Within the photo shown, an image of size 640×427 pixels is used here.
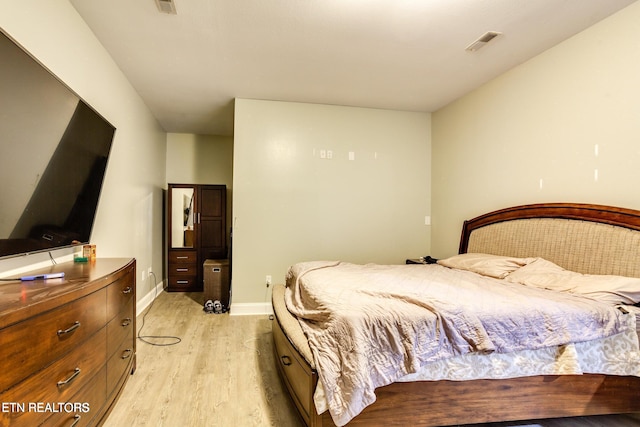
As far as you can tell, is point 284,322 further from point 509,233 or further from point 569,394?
point 509,233

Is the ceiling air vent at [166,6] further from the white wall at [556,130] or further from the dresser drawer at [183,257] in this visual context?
the dresser drawer at [183,257]

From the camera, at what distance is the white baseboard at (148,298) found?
Answer: 12.7ft

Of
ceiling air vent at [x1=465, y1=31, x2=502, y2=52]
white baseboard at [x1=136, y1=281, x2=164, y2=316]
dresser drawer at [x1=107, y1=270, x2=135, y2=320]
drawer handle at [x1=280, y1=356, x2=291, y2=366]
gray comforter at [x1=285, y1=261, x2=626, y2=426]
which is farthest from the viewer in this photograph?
white baseboard at [x1=136, y1=281, x2=164, y2=316]

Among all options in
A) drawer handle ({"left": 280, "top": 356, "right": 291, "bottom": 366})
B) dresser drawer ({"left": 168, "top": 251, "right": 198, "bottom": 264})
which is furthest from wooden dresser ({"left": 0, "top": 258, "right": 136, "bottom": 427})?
dresser drawer ({"left": 168, "top": 251, "right": 198, "bottom": 264})

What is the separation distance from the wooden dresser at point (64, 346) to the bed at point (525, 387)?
1.01 metres

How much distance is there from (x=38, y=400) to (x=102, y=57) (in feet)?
8.82

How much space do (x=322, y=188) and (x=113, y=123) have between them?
2.34 m

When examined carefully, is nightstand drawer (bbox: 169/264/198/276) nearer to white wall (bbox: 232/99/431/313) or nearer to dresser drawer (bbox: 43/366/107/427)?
white wall (bbox: 232/99/431/313)

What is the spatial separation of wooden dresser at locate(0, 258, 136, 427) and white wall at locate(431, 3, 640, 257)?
334 cm

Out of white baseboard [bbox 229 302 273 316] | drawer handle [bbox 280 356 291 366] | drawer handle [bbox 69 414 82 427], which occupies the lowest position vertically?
white baseboard [bbox 229 302 273 316]

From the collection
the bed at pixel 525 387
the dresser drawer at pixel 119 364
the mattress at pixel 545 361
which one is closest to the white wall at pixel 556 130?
the bed at pixel 525 387

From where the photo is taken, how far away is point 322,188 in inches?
164

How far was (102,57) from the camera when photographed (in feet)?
8.95

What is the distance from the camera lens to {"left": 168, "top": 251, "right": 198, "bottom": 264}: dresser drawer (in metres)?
5.13
